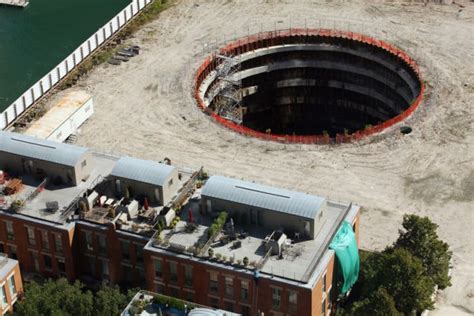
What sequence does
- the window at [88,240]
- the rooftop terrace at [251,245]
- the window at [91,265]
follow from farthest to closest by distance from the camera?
the window at [91,265]
the window at [88,240]
the rooftop terrace at [251,245]

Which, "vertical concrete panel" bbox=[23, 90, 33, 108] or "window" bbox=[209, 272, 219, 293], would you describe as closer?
"window" bbox=[209, 272, 219, 293]

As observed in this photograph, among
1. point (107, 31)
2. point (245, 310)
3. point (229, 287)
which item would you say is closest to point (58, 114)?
point (107, 31)

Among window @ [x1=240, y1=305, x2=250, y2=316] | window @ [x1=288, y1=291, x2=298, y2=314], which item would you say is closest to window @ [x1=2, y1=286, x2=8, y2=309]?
window @ [x1=240, y1=305, x2=250, y2=316]

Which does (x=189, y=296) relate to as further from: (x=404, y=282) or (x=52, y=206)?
(x=404, y=282)

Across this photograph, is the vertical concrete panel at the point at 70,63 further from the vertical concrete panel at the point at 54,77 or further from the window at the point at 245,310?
the window at the point at 245,310

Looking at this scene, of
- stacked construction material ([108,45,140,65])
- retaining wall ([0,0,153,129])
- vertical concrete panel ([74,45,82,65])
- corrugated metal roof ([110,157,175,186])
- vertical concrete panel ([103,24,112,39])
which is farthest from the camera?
vertical concrete panel ([103,24,112,39])

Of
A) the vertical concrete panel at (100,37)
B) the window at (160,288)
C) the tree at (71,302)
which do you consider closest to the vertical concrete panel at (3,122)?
the vertical concrete panel at (100,37)

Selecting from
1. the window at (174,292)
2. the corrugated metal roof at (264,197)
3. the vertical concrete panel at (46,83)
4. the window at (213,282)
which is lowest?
the window at (174,292)

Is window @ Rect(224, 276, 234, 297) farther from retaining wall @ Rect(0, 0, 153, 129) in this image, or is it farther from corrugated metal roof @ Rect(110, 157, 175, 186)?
retaining wall @ Rect(0, 0, 153, 129)
